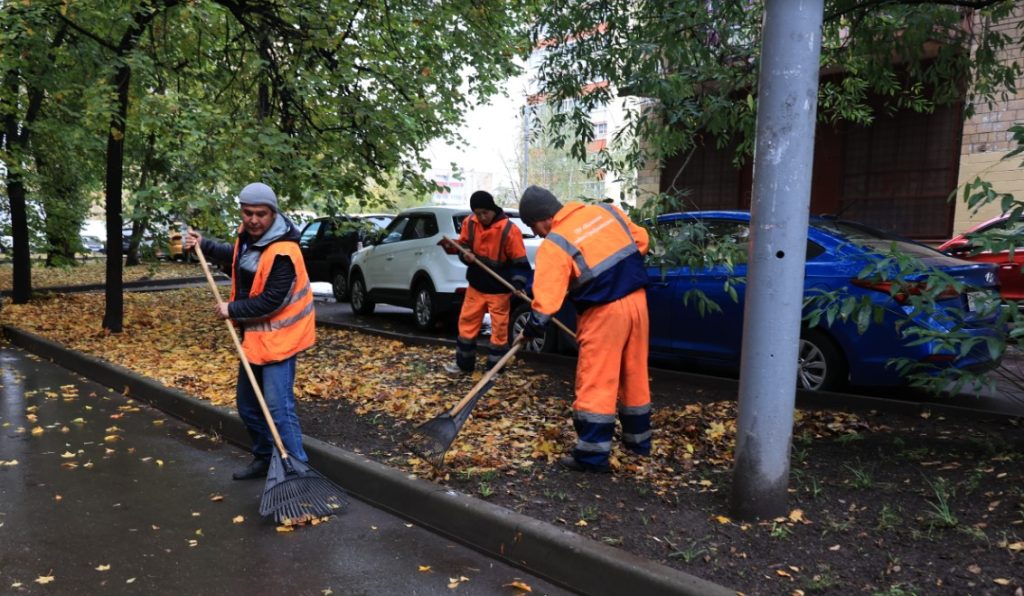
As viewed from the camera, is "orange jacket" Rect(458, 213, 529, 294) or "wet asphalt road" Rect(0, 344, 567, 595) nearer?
"wet asphalt road" Rect(0, 344, 567, 595)

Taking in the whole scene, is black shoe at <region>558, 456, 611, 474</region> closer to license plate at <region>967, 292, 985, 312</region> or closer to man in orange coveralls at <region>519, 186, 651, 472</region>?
man in orange coveralls at <region>519, 186, 651, 472</region>

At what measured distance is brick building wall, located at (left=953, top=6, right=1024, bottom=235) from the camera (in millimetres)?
10367

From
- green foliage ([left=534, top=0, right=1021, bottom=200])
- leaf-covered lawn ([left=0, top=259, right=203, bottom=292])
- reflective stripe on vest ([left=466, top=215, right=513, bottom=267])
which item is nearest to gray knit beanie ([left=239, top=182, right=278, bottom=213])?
green foliage ([left=534, top=0, right=1021, bottom=200])

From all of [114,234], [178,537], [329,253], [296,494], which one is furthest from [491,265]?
[329,253]

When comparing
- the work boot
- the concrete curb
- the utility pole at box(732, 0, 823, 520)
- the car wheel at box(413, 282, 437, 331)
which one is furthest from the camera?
the car wheel at box(413, 282, 437, 331)

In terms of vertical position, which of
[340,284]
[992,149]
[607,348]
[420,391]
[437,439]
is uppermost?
[992,149]

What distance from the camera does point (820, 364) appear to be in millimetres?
6238

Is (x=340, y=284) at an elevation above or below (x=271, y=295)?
below

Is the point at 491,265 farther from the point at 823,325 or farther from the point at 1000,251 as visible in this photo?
the point at 1000,251

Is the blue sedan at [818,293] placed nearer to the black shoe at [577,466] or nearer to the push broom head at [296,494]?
the black shoe at [577,466]

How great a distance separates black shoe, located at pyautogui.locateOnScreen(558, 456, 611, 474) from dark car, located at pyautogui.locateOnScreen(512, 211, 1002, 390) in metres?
1.66

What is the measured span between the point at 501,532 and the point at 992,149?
10102 millimetres

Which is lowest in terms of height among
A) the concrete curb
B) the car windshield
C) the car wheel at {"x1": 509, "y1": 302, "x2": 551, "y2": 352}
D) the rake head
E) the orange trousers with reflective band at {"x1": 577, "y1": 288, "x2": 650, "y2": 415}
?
the concrete curb

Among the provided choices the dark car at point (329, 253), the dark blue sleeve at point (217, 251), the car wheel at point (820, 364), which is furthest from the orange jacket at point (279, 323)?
the dark car at point (329, 253)
